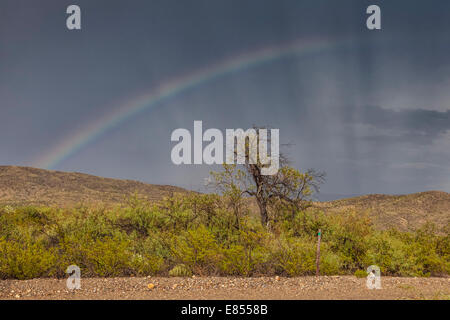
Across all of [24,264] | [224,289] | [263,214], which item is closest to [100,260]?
[24,264]

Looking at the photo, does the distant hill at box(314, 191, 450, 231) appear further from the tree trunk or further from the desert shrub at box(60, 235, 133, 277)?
the desert shrub at box(60, 235, 133, 277)

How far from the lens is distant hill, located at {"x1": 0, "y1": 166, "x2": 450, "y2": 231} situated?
3628 cm

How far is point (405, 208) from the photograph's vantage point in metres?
41.4

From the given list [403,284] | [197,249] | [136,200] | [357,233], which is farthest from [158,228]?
[403,284]

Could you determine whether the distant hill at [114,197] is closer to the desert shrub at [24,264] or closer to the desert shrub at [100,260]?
the desert shrub at [100,260]

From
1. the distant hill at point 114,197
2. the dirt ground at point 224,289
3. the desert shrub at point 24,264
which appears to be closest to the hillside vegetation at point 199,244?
the desert shrub at point 24,264

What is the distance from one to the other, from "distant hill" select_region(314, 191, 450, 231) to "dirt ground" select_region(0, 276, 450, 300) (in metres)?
23.1

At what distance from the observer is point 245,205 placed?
16391 millimetres

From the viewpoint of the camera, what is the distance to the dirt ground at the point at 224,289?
7844 millimetres

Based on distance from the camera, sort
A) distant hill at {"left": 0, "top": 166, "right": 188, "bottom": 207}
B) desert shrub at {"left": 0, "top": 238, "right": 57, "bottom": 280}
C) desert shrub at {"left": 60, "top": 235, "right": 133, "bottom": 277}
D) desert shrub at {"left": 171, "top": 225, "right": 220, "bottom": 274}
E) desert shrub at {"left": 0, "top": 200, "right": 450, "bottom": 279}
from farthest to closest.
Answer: distant hill at {"left": 0, "top": 166, "right": 188, "bottom": 207} → desert shrub at {"left": 171, "top": 225, "right": 220, "bottom": 274} → desert shrub at {"left": 0, "top": 200, "right": 450, "bottom": 279} → desert shrub at {"left": 60, "top": 235, "right": 133, "bottom": 277} → desert shrub at {"left": 0, "top": 238, "right": 57, "bottom": 280}

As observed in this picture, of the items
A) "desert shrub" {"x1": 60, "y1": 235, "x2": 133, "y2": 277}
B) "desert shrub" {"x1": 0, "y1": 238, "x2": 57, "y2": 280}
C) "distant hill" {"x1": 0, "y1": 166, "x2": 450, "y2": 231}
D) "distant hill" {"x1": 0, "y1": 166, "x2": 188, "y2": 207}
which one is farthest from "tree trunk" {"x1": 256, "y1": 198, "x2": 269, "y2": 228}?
"distant hill" {"x1": 0, "y1": 166, "x2": 188, "y2": 207}

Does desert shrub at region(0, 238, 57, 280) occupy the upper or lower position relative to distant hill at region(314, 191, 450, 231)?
upper

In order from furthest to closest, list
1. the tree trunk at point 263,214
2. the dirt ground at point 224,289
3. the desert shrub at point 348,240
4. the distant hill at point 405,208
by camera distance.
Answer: the distant hill at point 405,208, the tree trunk at point 263,214, the desert shrub at point 348,240, the dirt ground at point 224,289

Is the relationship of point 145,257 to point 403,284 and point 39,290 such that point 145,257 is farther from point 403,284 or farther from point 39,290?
point 403,284
